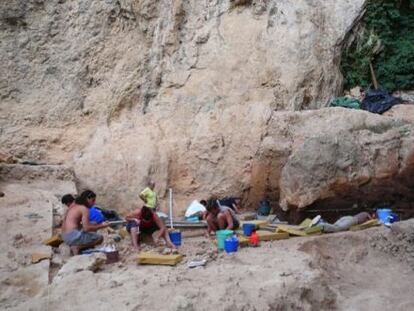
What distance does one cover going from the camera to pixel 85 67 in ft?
36.4

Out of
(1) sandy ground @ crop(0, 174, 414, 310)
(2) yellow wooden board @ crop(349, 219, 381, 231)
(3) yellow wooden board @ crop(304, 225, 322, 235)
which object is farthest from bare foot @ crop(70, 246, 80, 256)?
(2) yellow wooden board @ crop(349, 219, 381, 231)

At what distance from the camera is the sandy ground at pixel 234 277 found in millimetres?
5000

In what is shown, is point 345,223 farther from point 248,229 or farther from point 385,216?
point 248,229

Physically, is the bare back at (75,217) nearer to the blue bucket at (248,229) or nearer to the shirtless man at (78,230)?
the shirtless man at (78,230)

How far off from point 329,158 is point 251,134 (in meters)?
1.63

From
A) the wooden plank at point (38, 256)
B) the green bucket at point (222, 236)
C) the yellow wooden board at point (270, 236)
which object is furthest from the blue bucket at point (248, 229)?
the wooden plank at point (38, 256)

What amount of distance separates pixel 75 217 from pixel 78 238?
1.05 ft

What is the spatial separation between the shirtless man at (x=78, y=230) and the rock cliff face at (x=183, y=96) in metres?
1.94

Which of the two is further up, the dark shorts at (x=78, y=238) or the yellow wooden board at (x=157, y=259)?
the dark shorts at (x=78, y=238)

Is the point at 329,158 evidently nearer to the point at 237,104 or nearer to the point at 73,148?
the point at 237,104

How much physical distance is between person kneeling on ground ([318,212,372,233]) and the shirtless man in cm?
299

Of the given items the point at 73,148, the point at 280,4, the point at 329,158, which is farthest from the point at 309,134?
the point at 73,148

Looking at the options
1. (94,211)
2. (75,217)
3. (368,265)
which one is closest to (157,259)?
(75,217)

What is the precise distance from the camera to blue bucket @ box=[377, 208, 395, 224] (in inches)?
297
